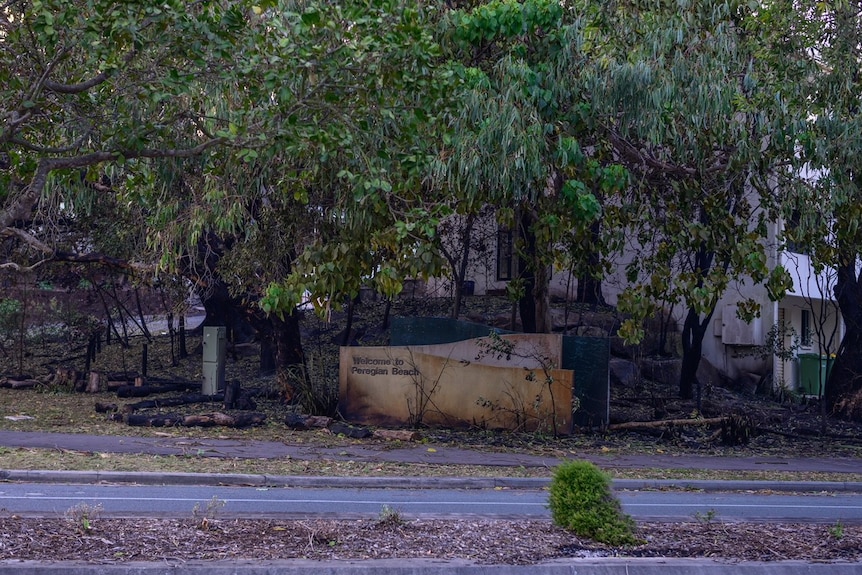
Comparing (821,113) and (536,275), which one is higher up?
(821,113)

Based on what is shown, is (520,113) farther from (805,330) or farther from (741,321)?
(805,330)

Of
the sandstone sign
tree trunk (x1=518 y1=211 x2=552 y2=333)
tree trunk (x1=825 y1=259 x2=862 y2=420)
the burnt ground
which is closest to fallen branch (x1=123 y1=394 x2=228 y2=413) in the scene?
the sandstone sign

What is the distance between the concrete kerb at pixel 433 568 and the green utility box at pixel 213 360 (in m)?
15.7

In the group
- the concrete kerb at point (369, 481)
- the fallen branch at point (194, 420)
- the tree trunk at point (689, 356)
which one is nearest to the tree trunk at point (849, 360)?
the tree trunk at point (689, 356)

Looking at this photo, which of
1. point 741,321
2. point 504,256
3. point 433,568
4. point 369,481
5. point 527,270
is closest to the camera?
point 433,568

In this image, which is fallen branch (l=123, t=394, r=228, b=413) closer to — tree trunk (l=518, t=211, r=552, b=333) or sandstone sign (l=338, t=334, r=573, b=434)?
sandstone sign (l=338, t=334, r=573, b=434)

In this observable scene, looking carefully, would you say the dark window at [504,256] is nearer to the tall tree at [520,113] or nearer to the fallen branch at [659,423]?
the fallen branch at [659,423]

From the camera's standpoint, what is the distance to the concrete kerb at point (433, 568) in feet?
20.5

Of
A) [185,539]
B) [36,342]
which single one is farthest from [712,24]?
[36,342]

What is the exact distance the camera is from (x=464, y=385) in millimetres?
18656

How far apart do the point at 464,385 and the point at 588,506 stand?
11.0 metres

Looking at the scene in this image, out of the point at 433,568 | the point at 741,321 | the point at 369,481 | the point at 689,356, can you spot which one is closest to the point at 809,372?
the point at 741,321

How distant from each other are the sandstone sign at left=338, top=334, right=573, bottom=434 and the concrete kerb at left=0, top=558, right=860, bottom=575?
11.2m

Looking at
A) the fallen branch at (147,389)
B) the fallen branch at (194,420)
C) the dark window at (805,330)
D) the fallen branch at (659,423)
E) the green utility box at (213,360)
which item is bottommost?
the fallen branch at (194,420)
